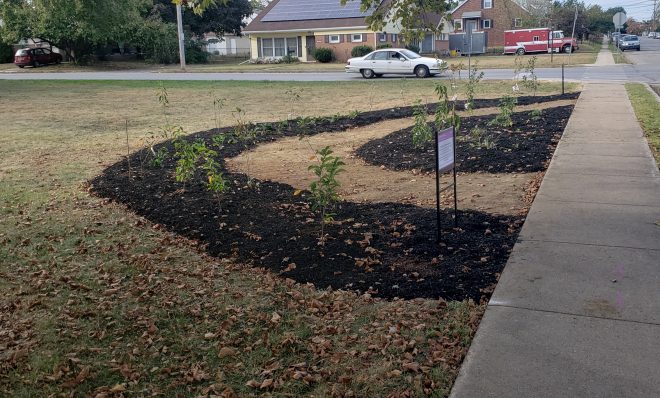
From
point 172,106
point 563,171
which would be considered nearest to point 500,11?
point 172,106

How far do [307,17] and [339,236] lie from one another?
49.6 meters

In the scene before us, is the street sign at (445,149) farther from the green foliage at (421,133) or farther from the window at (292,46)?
the window at (292,46)

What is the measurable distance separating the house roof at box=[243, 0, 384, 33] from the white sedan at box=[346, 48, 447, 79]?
19.7m

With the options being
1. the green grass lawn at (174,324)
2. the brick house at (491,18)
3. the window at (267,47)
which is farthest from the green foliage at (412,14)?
the brick house at (491,18)

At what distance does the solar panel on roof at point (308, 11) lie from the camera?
51.5m

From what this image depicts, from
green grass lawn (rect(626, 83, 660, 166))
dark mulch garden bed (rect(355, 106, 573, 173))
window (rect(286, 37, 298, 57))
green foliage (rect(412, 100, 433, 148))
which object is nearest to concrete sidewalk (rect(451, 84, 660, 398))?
dark mulch garden bed (rect(355, 106, 573, 173))

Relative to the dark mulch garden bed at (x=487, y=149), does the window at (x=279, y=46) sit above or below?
above

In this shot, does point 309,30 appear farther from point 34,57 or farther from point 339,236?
point 339,236

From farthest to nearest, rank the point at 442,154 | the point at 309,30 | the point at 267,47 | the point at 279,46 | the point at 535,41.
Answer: the point at 267,47 → the point at 279,46 → the point at 535,41 → the point at 309,30 → the point at 442,154

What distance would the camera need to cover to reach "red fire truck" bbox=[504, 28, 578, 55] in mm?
52781

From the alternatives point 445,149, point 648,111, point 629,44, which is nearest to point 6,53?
point 648,111

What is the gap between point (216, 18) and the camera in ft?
211

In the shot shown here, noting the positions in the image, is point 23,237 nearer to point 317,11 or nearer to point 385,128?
point 385,128

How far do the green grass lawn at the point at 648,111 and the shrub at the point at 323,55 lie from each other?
3105cm
